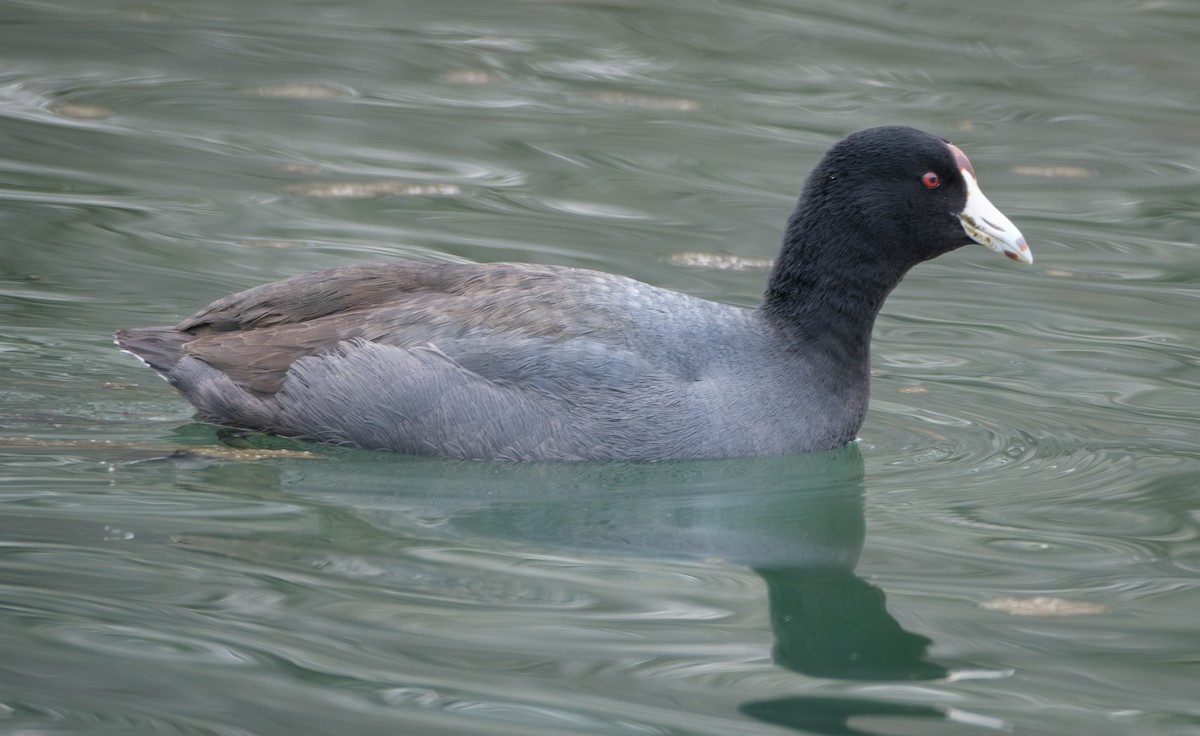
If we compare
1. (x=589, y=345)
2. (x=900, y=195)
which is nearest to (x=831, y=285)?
(x=900, y=195)

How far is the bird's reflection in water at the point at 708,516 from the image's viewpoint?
5141 millimetres

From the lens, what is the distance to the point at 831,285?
23.5 feet

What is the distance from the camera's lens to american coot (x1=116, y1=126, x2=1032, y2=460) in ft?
22.1

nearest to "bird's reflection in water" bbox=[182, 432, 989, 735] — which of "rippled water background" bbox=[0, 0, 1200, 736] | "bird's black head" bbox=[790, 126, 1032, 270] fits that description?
"rippled water background" bbox=[0, 0, 1200, 736]

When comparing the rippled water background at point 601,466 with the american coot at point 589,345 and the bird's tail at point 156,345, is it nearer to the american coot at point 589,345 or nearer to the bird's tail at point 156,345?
the american coot at point 589,345

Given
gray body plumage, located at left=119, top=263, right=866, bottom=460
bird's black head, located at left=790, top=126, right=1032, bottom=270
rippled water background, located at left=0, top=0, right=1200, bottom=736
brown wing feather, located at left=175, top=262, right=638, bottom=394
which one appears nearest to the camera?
rippled water background, located at left=0, top=0, right=1200, bottom=736

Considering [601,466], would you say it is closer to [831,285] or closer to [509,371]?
[509,371]

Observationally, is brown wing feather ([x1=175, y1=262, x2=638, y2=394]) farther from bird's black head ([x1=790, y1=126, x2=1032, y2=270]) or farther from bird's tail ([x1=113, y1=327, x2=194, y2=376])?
bird's black head ([x1=790, y1=126, x2=1032, y2=270])

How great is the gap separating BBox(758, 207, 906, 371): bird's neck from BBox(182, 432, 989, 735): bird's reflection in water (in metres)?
0.51

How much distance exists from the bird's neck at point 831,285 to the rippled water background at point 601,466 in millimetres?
547

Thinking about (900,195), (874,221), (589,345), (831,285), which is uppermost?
(900,195)

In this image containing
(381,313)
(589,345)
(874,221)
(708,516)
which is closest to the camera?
(708,516)

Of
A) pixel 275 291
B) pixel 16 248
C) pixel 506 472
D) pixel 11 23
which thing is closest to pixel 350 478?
pixel 506 472

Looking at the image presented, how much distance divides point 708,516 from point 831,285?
1.38 m
